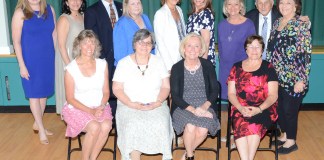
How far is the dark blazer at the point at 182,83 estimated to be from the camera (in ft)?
11.9

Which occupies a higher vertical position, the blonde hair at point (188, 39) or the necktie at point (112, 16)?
the necktie at point (112, 16)

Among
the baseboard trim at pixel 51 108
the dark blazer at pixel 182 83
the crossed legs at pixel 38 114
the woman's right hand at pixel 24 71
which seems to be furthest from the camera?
the baseboard trim at pixel 51 108

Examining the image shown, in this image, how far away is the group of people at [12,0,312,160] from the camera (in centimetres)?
353

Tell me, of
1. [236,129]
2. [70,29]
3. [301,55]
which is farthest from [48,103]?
[301,55]

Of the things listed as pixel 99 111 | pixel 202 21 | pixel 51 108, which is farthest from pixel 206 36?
pixel 51 108

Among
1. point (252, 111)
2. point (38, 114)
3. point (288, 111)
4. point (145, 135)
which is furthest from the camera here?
point (38, 114)

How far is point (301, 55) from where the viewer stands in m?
3.67

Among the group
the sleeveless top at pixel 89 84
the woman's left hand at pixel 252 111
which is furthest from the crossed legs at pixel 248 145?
the sleeveless top at pixel 89 84

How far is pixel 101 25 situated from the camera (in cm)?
400

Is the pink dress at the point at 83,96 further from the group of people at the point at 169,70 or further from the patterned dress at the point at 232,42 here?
the patterned dress at the point at 232,42

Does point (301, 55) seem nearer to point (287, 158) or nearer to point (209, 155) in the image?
point (287, 158)

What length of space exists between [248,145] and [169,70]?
1.03 meters

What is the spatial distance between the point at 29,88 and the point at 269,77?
2.30 metres

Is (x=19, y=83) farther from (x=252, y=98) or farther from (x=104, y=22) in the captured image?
(x=252, y=98)
